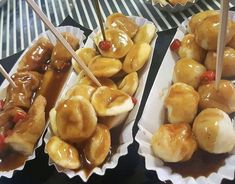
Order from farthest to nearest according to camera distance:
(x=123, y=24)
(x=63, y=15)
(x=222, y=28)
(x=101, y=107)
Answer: (x=63, y=15) → (x=123, y=24) → (x=101, y=107) → (x=222, y=28)

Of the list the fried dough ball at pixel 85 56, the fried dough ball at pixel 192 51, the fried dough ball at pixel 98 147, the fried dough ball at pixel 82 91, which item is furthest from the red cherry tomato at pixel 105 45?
the fried dough ball at pixel 98 147

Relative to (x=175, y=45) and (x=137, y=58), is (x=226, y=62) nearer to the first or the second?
(x=175, y=45)

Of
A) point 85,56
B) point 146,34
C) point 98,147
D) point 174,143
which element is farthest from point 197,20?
point 98,147

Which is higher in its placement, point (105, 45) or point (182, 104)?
point (105, 45)

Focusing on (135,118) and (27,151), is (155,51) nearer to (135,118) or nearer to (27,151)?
(135,118)

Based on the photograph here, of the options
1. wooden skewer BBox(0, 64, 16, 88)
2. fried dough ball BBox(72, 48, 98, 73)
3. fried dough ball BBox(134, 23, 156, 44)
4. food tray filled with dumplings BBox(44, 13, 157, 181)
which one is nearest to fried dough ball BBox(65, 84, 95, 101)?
food tray filled with dumplings BBox(44, 13, 157, 181)

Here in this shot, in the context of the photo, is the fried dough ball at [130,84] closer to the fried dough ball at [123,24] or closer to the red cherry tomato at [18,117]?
→ the fried dough ball at [123,24]
